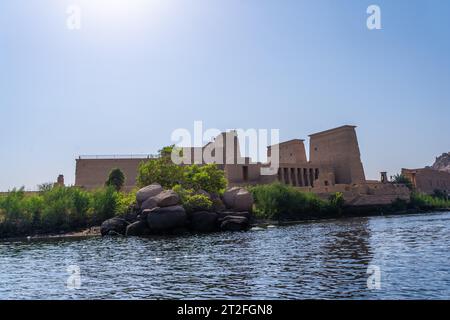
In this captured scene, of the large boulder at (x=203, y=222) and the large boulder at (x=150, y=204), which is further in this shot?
the large boulder at (x=150, y=204)

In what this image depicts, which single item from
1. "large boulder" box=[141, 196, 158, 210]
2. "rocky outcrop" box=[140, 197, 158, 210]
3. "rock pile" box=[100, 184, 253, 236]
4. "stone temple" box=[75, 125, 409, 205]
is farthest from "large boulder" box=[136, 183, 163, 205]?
"stone temple" box=[75, 125, 409, 205]

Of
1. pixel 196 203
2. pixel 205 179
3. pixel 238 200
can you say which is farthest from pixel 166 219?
pixel 205 179

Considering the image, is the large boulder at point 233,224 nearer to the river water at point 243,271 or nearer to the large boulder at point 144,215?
the large boulder at point 144,215

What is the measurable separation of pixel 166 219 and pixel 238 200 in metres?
9.46

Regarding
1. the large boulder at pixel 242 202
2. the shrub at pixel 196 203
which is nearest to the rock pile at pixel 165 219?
the shrub at pixel 196 203

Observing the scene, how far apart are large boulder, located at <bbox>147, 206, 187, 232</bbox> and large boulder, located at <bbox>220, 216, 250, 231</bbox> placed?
3473 millimetres

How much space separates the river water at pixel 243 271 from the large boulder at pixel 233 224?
11.0 m

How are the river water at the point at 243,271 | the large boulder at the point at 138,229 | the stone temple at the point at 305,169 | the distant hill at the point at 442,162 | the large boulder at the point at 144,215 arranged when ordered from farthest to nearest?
the distant hill at the point at 442,162
the stone temple at the point at 305,169
the large boulder at the point at 144,215
the large boulder at the point at 138,229
the river water at the point at 243,271

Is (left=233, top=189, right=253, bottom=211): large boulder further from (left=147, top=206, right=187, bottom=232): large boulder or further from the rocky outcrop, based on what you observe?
the rocky outcrop

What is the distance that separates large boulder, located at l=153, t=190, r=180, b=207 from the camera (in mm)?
34562

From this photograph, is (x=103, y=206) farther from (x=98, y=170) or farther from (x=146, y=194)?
(x=98, y=170)

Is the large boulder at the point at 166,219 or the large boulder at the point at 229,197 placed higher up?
the large boulder at the point at 229,197

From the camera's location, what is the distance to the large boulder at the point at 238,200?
132 ft
